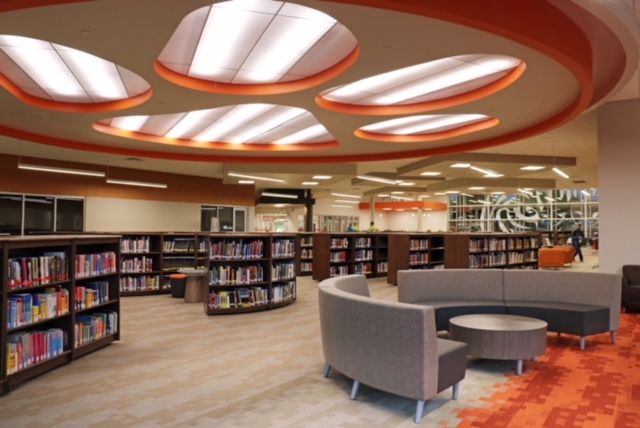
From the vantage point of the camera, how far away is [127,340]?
690cm

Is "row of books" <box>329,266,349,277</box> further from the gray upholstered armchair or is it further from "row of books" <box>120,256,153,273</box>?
the gray upholstered armchair

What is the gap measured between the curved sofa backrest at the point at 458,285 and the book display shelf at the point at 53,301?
4164 millimetres

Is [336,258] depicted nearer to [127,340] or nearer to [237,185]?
[237,185]

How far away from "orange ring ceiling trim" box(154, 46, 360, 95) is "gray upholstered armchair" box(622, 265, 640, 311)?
661 centimetres

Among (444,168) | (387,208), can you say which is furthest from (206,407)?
(387,208)

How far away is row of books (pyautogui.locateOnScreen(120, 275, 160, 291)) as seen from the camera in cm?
1127

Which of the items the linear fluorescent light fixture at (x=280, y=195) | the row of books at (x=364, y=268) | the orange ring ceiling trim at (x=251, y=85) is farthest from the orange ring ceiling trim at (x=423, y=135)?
the linear fluorescent light fixture at (x=280, y=195)

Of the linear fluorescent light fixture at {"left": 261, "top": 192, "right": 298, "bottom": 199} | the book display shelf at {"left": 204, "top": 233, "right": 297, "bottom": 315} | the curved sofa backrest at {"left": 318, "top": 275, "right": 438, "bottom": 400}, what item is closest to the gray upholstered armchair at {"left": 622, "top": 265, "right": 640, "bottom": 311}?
the book display shelf at {"left": 204, "top": 233, "right": 297, "bottom": 315}

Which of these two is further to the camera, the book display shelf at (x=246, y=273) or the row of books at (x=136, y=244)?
the row of books at (x=136, y=244)

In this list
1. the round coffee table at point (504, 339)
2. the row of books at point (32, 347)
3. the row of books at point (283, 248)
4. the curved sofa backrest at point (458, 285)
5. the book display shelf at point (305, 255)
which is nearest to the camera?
the row of books at point (32, 347)

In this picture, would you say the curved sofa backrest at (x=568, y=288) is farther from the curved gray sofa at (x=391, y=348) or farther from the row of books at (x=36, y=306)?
the row of books at (x=36, y=306)

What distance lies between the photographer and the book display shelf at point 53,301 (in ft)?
15.7

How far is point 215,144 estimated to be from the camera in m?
11.9

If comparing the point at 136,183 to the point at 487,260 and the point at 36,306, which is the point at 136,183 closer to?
the point at 36,306
